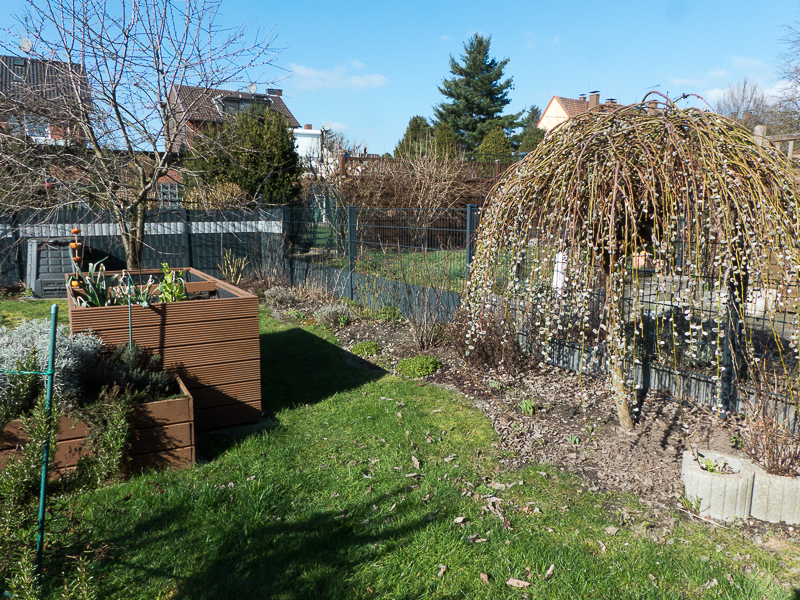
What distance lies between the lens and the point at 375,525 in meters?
2.90

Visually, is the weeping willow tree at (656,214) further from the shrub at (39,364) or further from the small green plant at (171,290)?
the shrub at (39,364)

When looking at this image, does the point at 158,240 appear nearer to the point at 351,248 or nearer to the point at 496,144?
the point at 351,248

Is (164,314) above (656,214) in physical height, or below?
below

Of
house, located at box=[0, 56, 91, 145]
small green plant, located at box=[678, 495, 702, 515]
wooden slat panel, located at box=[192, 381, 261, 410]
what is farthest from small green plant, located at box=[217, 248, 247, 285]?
small green plant, located at box=[678, 495, 702, 515]

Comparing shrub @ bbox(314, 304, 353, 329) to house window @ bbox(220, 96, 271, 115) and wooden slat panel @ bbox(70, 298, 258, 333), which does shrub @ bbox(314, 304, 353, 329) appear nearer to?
house window @ bbox(220, 96, 271, 115)

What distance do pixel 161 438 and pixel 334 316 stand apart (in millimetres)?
4250

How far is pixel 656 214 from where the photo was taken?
2.99 m

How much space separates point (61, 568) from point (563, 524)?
96.0 inches

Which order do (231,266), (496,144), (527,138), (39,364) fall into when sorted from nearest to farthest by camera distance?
1. (39,364)
2. (231,266)
3. (496,144)
4. (527,138)

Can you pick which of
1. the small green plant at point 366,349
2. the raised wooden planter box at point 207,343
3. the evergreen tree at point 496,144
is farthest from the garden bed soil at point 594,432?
the evergreen tree at point 496,144

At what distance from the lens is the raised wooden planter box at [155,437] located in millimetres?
3061

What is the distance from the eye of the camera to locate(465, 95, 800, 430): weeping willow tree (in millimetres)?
2799

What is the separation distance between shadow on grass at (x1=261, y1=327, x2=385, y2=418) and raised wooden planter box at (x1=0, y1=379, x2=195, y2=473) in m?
1.11

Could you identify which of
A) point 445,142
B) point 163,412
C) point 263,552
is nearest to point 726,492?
point 263,552
